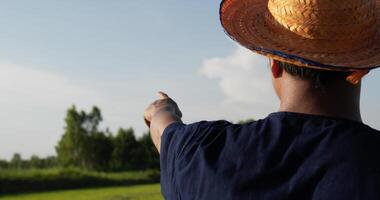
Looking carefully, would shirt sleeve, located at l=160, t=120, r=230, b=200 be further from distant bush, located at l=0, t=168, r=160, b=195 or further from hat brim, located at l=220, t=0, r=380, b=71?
distant bush, located at l=0, t=168, r=160, b=195

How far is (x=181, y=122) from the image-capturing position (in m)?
1.53

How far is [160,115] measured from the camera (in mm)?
1613

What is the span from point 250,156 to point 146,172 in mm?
34120

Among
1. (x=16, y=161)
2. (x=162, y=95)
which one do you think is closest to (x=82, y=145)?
(x=16, y=161)

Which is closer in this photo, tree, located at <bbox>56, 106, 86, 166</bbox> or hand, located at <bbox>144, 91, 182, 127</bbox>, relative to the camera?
hand, located at <bbox>144, 91, 182, 127</bbox>

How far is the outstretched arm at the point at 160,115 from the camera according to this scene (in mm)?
1565

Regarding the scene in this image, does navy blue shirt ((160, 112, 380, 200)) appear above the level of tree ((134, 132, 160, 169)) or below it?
above

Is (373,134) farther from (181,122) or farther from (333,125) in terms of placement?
(181,122)

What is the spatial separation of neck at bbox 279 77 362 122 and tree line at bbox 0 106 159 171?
35866mm

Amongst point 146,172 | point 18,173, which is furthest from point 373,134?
point 146,172

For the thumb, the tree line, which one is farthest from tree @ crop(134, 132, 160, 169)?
the thumb

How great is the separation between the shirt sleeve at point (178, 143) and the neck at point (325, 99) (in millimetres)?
170

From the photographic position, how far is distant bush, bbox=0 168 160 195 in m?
27.3

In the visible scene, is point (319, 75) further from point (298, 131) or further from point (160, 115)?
point (160, 115)
